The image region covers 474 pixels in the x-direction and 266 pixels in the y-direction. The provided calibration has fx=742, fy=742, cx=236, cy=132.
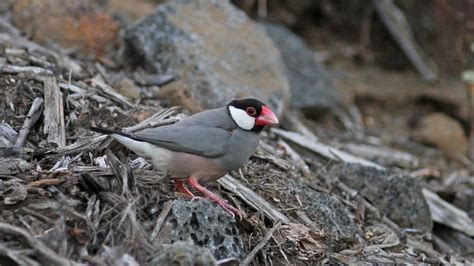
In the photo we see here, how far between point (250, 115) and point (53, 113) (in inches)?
60.4

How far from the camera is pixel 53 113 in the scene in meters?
5.44

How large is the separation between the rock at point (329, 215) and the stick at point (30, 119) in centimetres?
202

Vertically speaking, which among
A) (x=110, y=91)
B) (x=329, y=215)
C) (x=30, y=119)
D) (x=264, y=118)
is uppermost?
(x=264, y=118)

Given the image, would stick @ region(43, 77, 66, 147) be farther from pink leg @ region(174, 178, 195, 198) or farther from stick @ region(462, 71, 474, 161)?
stick @ region(462, 71, 474, 161)

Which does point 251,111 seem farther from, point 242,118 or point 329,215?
point 329,215

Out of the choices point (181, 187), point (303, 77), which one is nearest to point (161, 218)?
point (181, 187)

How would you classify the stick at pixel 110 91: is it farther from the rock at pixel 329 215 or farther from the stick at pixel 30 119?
the rock at pixel 329 215

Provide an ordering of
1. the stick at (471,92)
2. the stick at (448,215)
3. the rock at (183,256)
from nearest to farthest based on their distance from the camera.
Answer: the rock at (183,256), the stick at (448,215), the stick at (471,92)

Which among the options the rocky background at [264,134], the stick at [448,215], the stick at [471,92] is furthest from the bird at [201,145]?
the stick at [471,92]

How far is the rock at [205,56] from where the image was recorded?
6.84 m

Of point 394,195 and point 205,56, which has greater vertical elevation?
point 205,56

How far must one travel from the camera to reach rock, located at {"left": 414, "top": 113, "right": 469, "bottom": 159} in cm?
914

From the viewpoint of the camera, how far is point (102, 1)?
838 cm

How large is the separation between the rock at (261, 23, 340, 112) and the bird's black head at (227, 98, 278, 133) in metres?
3.64
